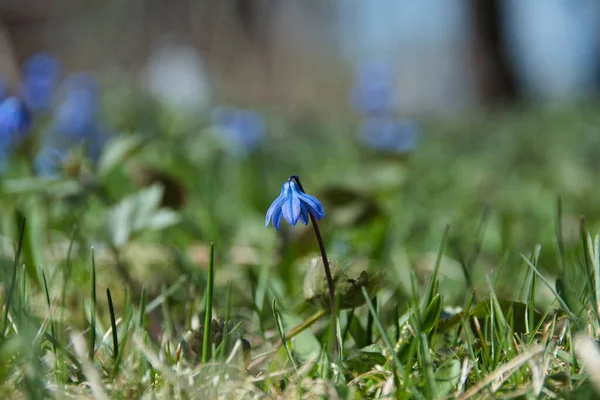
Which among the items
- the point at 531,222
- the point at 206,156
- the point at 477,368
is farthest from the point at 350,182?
the point at 477,368

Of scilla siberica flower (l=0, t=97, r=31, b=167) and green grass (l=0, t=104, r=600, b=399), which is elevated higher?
scilla siberica flower (l=0, t=97, r=31, b=167)

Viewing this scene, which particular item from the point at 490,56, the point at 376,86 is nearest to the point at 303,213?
the point at 376,86

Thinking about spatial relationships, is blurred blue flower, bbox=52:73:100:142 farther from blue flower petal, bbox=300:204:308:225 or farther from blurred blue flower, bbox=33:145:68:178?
blue flower petal, bbox=300:204:308:225

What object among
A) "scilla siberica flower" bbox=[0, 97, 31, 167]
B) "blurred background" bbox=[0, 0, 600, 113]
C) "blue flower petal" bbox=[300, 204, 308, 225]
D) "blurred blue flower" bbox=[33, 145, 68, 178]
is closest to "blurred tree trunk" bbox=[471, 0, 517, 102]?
"blurred background" bbox=[0, 0, 600, 113]

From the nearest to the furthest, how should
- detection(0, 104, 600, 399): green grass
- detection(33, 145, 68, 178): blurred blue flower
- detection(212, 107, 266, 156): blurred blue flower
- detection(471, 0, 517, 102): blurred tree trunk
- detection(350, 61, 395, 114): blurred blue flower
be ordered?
detection(0, 104, 600, 399): green grass
detection(33, 145, 68, 178): blurred blue flower
detection(212, 107, 266, 156): blurred blue flower
detection(350, 61, 395, 114): blurred blue flower
detection(471, 0, 517, 102): blurred tree trunk

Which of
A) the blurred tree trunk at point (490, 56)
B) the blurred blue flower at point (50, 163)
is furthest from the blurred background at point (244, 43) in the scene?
the blurred blue flower at point (50, 163)

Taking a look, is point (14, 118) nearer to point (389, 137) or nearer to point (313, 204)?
point (313, 204)
